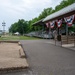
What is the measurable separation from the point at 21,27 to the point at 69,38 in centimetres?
9132

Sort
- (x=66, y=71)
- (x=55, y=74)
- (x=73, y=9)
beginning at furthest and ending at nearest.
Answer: (x=73, y=9)
(x=66, y=71)
(x=55, y=74)

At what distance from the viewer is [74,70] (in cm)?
784

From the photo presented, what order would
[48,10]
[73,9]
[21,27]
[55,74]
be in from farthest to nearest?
[21,27], [48,10], [73,9], [55,74]

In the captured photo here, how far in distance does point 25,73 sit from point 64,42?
14.5m

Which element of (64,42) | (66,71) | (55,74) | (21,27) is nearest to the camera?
(55,74)

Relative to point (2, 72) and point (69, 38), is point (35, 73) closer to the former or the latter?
point (2, 72)

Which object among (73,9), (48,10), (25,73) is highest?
(48,10)

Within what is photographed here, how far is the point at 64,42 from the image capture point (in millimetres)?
21594

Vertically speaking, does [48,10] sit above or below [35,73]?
above

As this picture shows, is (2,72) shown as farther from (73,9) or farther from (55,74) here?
(73,9)

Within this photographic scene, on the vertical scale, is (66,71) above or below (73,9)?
below

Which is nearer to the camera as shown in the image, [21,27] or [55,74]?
[55,74]

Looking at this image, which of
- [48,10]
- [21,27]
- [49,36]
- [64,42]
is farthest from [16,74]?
[21,27]

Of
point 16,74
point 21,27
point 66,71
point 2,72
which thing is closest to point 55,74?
point 66,71
